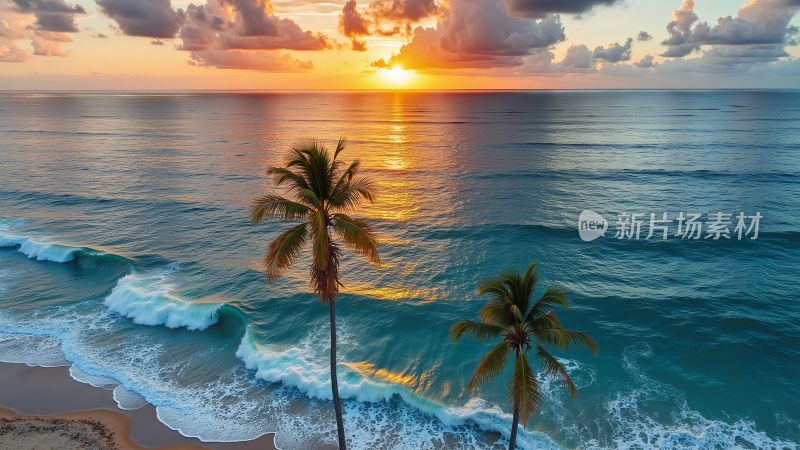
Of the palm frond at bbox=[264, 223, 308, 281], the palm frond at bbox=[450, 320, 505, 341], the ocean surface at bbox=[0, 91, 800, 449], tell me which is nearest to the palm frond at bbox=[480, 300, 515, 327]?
the palm frond at bbox=[450, 320, 505, 341]

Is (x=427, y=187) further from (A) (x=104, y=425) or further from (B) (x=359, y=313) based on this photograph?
(A) (x=104, y=425)

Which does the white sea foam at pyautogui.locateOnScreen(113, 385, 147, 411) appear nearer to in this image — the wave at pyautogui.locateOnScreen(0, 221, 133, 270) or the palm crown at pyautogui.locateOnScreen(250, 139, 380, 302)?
the palm crown at pyautogui.locateOnScreen(250, 139, 380, 302)

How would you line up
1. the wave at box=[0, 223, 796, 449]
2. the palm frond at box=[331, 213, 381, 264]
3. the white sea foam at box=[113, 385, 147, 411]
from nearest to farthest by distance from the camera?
the palm frond at box=[331, 213, 381, 264] → the wave at box=[0, 223, 796, 449] → the white sea foam at box=[113, 385, 147, 411]

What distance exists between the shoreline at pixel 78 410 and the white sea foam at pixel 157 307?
7.33 metres

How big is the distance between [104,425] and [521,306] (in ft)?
77.8

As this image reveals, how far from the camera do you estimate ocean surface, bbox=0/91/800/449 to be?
26983 millimetres

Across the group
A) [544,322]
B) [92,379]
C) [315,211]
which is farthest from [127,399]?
[544,322]

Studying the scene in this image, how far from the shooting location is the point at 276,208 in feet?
56.6

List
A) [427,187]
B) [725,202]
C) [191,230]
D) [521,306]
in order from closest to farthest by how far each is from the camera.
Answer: [521,306]
[191,230]
[725,202]
[427,187]

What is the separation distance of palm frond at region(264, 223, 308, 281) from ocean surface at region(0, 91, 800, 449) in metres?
13.0

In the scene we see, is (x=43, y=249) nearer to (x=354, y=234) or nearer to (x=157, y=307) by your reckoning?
(x=157, y=307)

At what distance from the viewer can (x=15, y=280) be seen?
44.6 meters

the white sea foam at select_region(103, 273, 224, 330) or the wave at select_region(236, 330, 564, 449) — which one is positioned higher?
the white sea foam at select_region(103, 273, 224, 330)

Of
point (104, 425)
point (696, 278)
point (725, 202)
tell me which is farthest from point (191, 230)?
point (725, 202)
